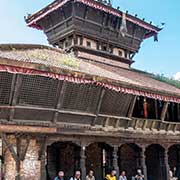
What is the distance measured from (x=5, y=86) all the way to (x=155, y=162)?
35.7ft

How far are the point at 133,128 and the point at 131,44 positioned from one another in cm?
874

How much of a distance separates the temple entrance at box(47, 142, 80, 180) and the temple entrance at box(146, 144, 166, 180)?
480 centimetres

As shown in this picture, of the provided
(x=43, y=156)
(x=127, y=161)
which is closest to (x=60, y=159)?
(x=127, y=161)

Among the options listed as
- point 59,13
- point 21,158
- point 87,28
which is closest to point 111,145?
point 21,158

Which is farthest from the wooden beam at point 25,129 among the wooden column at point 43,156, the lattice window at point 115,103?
the lattice window at point 115,103

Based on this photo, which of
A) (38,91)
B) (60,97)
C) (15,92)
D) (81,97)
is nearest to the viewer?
(15,92)

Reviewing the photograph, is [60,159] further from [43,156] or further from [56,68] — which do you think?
[56,68]

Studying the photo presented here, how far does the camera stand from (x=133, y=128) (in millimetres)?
16516

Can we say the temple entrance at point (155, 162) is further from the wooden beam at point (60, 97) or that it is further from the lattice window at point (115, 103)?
the wooden beam at point (60, 97)

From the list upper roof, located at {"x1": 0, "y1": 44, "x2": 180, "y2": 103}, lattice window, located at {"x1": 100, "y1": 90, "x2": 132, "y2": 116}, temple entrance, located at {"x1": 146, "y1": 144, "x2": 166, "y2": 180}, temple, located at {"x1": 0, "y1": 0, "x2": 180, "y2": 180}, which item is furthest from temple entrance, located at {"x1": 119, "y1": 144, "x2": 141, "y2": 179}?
upper roof, located at {"x1": 0, "y1": 44, "x2": 180, "y2": 103}

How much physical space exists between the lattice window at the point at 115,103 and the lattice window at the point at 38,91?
267 centimetres

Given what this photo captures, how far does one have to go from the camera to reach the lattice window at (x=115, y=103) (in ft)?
48.5

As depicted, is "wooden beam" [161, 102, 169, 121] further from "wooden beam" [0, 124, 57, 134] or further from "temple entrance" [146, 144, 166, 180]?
"wooden beam" [0, 124, 57, 134]

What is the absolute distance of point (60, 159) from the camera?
17922 millimetres
